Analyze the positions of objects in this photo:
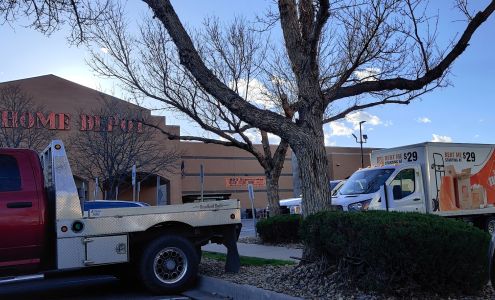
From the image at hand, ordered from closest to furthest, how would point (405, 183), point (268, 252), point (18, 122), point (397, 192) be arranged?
point (268, 252), point (397, 192), point (405, 183), point (18, 122)

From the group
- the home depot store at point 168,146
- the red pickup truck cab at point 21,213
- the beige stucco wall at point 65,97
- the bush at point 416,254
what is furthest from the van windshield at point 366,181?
the beige stucco wall at point 65,97

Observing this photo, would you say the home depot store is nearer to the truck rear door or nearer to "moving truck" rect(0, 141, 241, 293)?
"moving truck" rect(0, 141, 241, 293)

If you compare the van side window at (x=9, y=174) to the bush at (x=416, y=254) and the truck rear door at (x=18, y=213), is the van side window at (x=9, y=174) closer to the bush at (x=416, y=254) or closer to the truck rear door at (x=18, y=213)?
the truck rear door at (x=18, y=213)

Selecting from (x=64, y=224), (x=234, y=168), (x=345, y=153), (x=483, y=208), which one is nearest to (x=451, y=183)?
(x=483, y=208)

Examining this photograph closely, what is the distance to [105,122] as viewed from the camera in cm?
2606

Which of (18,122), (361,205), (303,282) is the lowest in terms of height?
(303,282)

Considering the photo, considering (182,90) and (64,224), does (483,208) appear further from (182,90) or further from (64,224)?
(64,224)

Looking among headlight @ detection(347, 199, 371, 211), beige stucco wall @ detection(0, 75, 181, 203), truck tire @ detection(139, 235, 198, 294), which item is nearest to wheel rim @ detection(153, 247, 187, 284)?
truck tire @ detection(139, 235, 198, 294)

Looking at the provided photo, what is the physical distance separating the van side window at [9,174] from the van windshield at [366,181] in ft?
33.3

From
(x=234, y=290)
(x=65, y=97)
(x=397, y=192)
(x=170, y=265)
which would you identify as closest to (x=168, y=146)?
(x=65, y=97)

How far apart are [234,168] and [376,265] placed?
4407cm

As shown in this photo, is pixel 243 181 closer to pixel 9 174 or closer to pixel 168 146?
pixel 168 146

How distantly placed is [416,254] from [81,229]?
187 inches

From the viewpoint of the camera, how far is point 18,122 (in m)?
26.0
